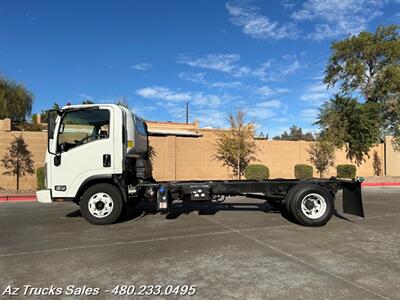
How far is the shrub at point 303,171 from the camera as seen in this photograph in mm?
24670

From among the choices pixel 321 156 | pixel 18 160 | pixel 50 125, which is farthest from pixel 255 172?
pixel 50 125

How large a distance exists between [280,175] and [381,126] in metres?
11.4

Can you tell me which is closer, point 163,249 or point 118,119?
point 163,249

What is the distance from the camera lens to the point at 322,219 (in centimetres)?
907

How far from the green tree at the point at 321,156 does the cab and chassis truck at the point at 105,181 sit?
56.6ft

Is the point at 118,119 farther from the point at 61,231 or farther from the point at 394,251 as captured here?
the point at 394,251

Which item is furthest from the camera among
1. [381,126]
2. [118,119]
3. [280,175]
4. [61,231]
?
[381,126]

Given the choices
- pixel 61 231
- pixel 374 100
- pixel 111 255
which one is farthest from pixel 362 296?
pixel 374 100

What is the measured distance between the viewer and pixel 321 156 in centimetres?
2675

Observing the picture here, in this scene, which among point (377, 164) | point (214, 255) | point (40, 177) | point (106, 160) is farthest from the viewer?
point (377, 164)

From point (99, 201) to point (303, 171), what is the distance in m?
18.0

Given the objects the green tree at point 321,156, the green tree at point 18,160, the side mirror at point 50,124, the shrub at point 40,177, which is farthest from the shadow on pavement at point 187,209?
the green tree at point 321,156

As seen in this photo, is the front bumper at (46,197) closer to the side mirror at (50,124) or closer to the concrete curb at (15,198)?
the side mirror at (50,124)

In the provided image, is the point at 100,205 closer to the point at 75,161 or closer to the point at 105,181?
the point at 105,181
